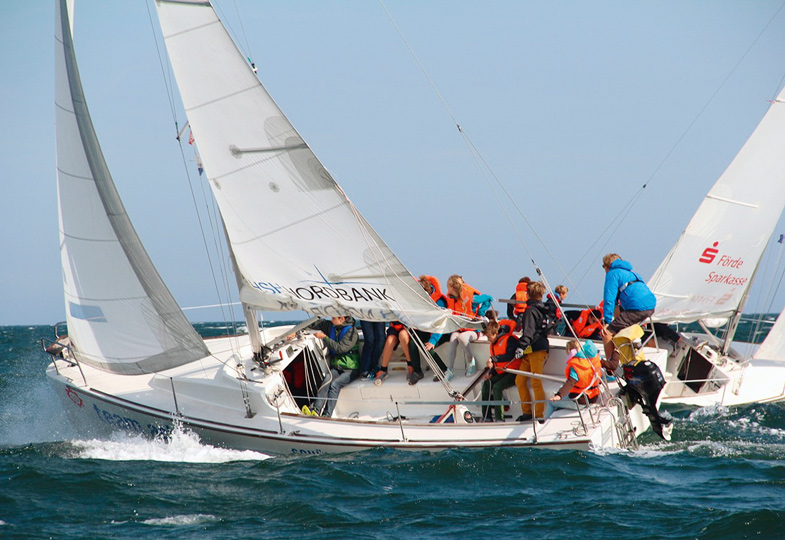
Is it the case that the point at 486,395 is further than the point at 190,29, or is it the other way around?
the point at 486,395

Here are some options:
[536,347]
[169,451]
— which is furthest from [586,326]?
[169,451]

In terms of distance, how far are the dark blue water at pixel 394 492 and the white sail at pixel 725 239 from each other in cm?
449

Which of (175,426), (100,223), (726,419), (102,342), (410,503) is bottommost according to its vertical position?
(726,419)

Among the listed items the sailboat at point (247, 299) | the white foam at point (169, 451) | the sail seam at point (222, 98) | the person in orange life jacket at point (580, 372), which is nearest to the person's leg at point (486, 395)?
the sailboat at point (247, 299)

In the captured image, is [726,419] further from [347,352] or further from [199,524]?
[199,524]

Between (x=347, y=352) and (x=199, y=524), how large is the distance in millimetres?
3506

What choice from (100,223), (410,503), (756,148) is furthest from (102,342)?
(756,148)

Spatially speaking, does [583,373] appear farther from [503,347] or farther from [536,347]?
[503,347]

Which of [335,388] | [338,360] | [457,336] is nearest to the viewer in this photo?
[335,388]

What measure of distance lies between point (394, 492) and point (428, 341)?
10.0ft

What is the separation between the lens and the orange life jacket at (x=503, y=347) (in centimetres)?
848

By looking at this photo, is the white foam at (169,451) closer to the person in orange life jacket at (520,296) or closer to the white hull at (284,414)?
the white hull at (284,414)

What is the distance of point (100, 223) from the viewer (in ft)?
29.2

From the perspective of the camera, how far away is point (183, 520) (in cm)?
641
